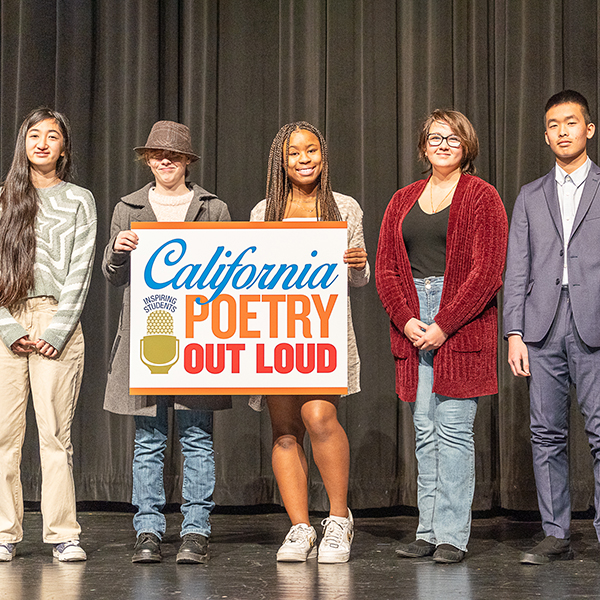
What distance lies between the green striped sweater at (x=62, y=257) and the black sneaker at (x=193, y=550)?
80cm

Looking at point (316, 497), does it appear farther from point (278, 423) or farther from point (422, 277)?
point (422, 277)

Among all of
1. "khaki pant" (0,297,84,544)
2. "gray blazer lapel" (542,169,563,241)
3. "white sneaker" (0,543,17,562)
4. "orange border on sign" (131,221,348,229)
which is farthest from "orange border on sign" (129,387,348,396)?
"gray blazer lapel" (542,169,563,241)

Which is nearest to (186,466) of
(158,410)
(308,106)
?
(158,410)

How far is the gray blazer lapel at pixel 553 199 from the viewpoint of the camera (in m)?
2.75

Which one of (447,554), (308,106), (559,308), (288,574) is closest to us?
(288,574)

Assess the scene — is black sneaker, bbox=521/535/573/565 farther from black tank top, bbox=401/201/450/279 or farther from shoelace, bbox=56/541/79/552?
shoelace, bbox=56/541/79/552

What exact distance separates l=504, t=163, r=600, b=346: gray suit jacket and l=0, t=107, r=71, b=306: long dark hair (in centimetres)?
167

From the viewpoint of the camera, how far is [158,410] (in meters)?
2.77

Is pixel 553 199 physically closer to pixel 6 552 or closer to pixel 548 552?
pixel 548 552

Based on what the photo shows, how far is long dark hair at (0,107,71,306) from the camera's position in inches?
107

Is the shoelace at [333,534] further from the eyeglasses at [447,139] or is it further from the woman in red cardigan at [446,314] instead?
the eyeglasses at [447,139]

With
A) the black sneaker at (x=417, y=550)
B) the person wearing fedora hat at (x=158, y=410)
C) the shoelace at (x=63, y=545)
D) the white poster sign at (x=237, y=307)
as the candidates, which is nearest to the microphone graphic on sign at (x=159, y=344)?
the white poster sign at (x=237, y=307)

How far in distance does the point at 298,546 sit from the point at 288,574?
148 mm

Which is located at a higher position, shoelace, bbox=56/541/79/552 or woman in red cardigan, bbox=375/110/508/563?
woman in red cardigan, bbox=375/110/508/563
